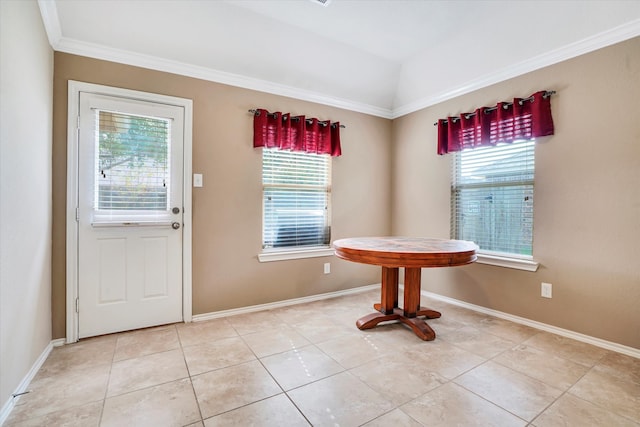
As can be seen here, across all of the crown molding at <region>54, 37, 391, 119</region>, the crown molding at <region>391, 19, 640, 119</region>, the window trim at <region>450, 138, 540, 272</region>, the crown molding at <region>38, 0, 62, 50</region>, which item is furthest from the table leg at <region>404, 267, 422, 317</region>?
the crown molding at <region>38, 0, 62, 50</region>

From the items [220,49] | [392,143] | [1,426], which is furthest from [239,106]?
[1,426]

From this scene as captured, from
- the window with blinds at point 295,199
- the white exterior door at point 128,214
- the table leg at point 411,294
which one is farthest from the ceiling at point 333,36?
the table leg at point 411,294

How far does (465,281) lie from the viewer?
3.26m

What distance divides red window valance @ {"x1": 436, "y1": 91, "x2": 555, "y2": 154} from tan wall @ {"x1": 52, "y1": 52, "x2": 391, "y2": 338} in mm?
1217

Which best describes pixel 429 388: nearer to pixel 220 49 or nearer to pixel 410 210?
pixel 410 210

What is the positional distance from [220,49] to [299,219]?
1868 millimetres

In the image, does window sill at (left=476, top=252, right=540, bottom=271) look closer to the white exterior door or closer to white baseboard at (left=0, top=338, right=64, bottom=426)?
the white exterior door

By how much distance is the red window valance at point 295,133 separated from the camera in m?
3.10

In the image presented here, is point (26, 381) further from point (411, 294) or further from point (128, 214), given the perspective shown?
point (411, 294)

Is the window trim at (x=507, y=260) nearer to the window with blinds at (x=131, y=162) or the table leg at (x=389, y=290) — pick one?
the table leg at (x=389, y=290)

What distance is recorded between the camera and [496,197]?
3.07 meters

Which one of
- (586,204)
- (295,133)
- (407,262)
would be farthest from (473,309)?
(295,133)

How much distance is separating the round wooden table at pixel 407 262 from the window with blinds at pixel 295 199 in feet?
3.02

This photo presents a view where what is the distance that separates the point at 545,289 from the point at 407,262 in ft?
4.82
